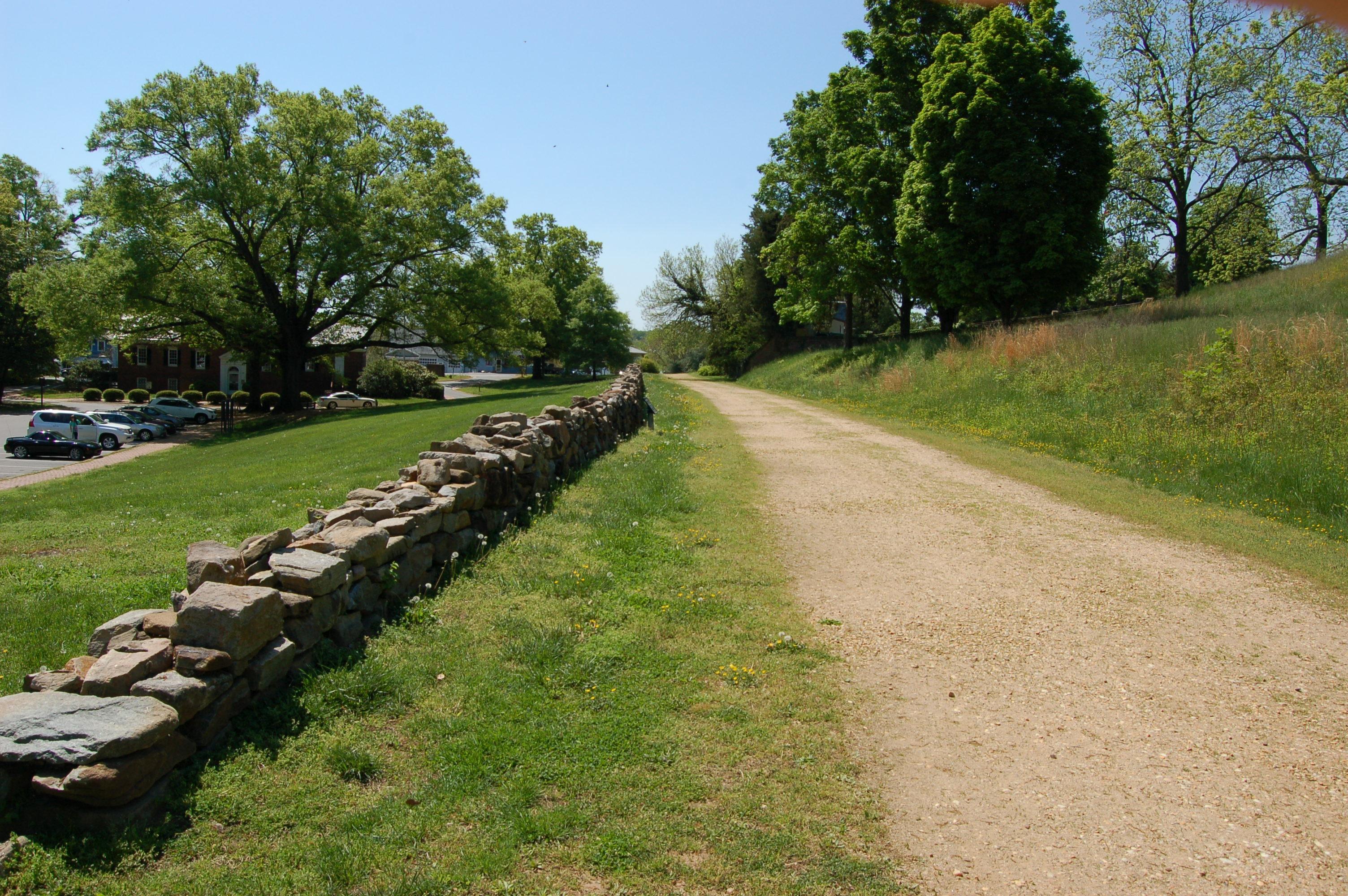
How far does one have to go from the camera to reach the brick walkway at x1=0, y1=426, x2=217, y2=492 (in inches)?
852

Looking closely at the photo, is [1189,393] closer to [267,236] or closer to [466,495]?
[466,495]

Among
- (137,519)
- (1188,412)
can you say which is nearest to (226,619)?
(137,519)

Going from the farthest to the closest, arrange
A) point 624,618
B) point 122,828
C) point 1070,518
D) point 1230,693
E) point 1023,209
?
point 1023,209 < point 1070,518 < point 624,618 < point 1230,693 < point 122,828

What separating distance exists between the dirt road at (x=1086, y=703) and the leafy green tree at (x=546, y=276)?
3725cm

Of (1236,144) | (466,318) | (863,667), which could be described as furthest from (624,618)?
(466,318)

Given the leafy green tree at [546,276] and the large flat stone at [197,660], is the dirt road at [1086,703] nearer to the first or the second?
the large flat stone at [197,660]

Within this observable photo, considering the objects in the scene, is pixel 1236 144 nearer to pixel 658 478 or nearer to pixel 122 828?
pixel 658 478

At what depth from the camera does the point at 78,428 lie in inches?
1253

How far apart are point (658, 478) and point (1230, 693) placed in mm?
7376

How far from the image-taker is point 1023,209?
23.3 metres

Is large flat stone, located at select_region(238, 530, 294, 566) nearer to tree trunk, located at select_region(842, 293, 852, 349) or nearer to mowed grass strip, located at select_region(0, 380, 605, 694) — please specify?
mowed grass strip, located at select_region(0, 380, 605, 694)

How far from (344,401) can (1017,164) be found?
150ft

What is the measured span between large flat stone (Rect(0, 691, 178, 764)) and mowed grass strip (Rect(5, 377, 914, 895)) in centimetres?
36

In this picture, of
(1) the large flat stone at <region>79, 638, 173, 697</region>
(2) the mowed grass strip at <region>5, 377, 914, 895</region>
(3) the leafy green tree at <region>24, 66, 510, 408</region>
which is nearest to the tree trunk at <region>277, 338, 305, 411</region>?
(3) the leafy green tree at <region>24, 66, 510, 408</region>
